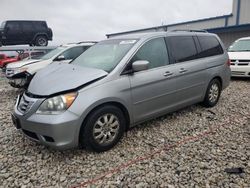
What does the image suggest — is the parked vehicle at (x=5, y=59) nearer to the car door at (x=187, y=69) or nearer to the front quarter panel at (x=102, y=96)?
the car door at (x=187, y=69)

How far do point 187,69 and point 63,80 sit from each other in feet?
7.70

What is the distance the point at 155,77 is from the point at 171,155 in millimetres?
1269

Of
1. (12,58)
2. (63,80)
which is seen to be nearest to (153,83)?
(63,80)

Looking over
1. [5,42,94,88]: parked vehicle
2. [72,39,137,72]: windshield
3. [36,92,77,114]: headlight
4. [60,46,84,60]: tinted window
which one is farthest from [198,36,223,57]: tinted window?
[60,46,84,60]: tinted window

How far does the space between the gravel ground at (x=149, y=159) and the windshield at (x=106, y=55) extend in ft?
4.18

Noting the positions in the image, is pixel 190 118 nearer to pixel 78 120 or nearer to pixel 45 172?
pixel 78 120

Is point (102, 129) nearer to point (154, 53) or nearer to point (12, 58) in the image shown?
point (154, 53)

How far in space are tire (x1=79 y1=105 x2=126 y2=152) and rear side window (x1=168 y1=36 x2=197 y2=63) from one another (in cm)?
166

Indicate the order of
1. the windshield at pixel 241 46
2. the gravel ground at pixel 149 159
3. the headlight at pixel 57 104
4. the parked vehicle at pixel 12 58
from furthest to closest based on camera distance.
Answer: the parked vehicle at pixel 12 58
the windshield at pixel 241 46
the headlight at pixel 57 104
the gravel ground at pixel 149 159

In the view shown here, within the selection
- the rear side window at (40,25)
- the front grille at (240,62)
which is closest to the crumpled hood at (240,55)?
the front grille at (240,62)

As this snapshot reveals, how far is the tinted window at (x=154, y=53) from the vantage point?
3.67 m

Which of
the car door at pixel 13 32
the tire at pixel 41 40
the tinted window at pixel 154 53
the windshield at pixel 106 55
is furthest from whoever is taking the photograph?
the tire at pixel 41 40

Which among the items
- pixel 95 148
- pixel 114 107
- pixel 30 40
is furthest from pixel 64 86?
pixel 30 40

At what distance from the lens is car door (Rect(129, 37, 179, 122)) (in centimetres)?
353
